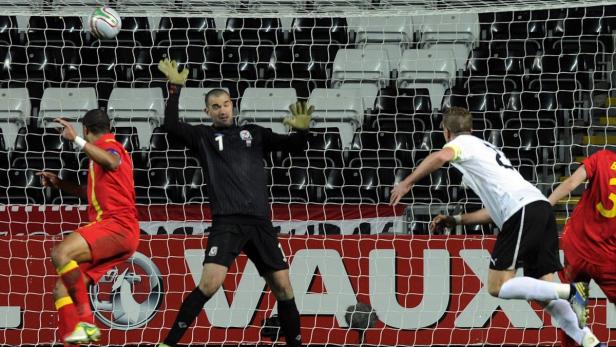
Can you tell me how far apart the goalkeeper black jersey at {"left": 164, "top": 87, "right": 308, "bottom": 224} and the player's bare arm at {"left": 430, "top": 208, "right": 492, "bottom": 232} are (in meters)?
1.16

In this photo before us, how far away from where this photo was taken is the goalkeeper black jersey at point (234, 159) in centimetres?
823

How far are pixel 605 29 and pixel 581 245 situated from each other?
6.28 meters

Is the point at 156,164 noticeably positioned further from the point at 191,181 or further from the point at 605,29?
the point at 605,29

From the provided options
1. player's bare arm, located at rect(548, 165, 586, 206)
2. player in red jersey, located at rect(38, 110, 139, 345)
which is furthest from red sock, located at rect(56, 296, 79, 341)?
player's bare arm, located at rect(548, 165, 586, 206)

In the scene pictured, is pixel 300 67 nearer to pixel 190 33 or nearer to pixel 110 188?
pixel 190 33

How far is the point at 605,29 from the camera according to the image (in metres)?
13.7

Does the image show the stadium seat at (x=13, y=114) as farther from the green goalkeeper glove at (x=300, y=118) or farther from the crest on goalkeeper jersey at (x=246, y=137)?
the green goalkeeper glove at (x=300, y=118)

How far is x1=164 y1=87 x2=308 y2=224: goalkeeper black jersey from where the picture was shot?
27.0ft

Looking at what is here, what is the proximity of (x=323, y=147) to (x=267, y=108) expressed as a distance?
2.58 feet

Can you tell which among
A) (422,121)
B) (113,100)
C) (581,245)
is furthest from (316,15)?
(581,245)

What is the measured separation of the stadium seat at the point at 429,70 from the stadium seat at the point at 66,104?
3.53 metres

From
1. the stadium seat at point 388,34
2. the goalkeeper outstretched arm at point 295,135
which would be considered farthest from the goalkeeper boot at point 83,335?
the stadium seat at point 388,34

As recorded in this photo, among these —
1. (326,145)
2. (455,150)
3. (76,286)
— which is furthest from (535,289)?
(326,145)

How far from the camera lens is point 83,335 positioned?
750 centimetres
